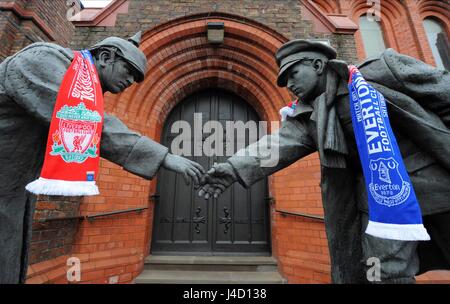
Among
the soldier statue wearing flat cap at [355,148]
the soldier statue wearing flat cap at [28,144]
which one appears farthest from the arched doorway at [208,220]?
the soldier statue wearing flat cap at [28,144]

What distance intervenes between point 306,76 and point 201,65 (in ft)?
10.6

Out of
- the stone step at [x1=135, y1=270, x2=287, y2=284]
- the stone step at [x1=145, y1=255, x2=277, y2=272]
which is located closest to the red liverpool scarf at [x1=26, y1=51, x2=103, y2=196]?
the stone step at [x1=135, y1=270, x2=287, y2=284]

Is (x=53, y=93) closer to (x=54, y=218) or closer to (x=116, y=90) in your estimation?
(x=116, y=90)

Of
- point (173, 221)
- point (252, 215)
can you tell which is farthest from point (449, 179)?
point (173, 221)

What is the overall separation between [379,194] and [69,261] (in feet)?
12.0

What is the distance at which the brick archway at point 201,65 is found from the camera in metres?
3.96

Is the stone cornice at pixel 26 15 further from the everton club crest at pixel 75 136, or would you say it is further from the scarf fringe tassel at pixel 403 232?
the scarf fringe tassel at pixel 403 232

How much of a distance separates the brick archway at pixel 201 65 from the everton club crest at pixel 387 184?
2.96 metres

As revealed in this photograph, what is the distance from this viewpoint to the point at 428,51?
5711 millimetres

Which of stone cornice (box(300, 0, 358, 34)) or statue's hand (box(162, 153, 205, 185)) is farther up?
stone cornice (box(300, 0, 358, 34))

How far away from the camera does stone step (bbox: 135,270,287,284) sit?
3135 millimetres

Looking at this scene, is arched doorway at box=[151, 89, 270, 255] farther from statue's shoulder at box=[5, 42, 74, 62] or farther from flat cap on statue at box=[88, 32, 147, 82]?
statue's shoulder at box=[5, 42, 74, 62]

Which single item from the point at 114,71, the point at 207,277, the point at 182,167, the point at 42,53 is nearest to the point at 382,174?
the point at 182,167

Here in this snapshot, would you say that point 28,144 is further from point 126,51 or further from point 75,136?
point 126,51
